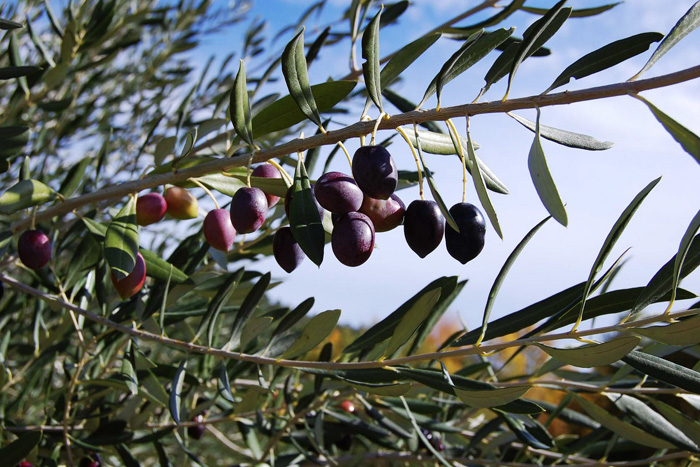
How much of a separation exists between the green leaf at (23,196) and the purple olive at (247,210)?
16.0 inches

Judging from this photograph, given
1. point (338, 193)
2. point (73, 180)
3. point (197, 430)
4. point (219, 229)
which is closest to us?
point (338, 193)

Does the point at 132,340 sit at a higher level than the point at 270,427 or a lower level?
higher

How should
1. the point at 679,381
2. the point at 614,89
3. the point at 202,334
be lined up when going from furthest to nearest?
the point at 202,334 → the point at 679,381 → the point at 614,89

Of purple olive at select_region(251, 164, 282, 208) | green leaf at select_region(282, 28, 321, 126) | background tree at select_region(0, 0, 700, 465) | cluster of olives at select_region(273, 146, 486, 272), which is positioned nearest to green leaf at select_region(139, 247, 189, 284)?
background tree at select_region(0, 0, 700, 465)

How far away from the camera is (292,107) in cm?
88

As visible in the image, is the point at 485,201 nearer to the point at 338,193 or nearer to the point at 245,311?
the point at 338,193

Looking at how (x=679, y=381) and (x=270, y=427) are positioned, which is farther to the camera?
(x=270, y=427)

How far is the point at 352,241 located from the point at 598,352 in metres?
0.32

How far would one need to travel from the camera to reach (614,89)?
2.15ft

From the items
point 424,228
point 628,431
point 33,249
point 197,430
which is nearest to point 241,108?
point 424,228

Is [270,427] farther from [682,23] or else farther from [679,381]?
[682,23]

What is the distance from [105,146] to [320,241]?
0.80 m

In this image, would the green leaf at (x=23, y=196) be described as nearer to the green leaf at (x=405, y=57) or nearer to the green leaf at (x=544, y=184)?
the green leaf at (x=405, y=57)

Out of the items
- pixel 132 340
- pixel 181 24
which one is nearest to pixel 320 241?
pixel 132 340
